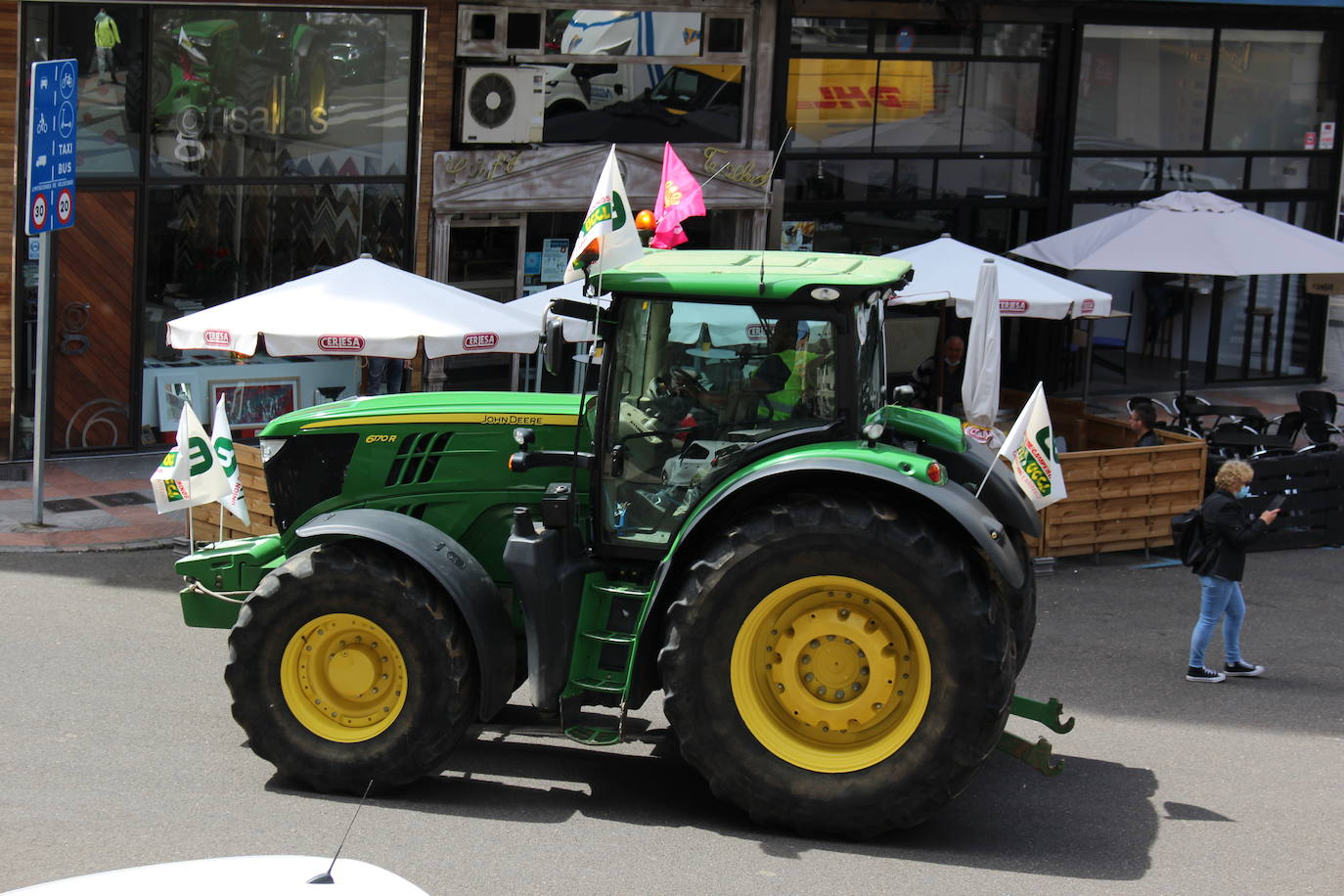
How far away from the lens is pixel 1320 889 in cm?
708

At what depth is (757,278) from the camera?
7.39 meters

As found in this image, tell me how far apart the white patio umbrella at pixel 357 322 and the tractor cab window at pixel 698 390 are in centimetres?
502

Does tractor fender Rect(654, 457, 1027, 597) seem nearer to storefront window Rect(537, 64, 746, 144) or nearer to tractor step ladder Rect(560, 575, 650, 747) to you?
tractor step ladder Rect(560, 575, 650, 747)

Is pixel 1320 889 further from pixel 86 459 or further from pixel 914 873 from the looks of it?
pixel 86 459

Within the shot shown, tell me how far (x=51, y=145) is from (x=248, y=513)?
333cm

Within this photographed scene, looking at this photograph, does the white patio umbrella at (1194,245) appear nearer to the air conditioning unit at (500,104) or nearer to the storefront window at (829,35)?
the storefront window at (829,35)

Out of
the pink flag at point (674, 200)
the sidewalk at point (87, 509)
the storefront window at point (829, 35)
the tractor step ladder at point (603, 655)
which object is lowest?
the sidewalk at point (87, 509)

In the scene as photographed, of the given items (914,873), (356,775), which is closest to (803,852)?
(914,873)

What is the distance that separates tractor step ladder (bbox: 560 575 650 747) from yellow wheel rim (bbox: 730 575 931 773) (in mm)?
590

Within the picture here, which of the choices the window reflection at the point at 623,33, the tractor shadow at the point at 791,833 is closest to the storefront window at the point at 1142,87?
the window reflection at the point at 623,33

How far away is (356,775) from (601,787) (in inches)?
49.3

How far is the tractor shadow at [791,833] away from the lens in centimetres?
734

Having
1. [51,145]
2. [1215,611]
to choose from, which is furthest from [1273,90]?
[51,145]

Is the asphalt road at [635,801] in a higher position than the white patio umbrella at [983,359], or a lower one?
lower
